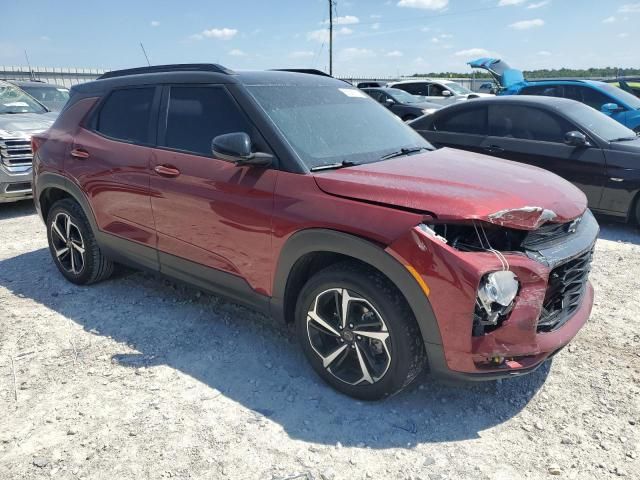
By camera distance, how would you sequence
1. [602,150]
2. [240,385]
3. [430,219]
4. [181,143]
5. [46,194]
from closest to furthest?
[430,219] → [240,385] → [181,143] → [46,194] → [602,150]

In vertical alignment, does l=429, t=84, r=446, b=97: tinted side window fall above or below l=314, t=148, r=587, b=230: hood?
above

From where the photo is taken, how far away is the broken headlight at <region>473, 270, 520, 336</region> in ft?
7.51

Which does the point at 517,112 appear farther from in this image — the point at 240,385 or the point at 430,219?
the point at 240,385

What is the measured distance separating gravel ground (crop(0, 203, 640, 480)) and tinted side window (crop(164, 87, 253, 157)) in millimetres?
1354

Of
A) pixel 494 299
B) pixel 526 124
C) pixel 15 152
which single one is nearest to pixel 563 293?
pixel 494 299

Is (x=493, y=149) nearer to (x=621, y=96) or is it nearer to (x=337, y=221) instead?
(x=337, y=221)

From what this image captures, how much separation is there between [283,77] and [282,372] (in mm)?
2035

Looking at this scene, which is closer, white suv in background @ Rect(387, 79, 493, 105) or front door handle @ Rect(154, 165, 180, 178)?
front door handle @ Rect(154, 165, 180, 178)

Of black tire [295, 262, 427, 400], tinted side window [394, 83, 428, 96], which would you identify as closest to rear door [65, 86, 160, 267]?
black tire [295, 262, 427, 400]

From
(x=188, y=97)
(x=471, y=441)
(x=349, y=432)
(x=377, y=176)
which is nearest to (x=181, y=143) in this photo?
(x=188, y=97)

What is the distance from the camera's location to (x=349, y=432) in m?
2.57

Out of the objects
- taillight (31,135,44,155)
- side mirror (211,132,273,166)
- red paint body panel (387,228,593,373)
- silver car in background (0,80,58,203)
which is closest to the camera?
red paint body panel (387,228,593,373)

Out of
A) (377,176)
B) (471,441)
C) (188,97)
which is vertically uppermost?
(188,97)

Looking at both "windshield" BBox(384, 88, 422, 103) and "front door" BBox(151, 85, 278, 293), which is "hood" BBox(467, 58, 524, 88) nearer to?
"windshield" BBox(384, 88, 422, 103)
